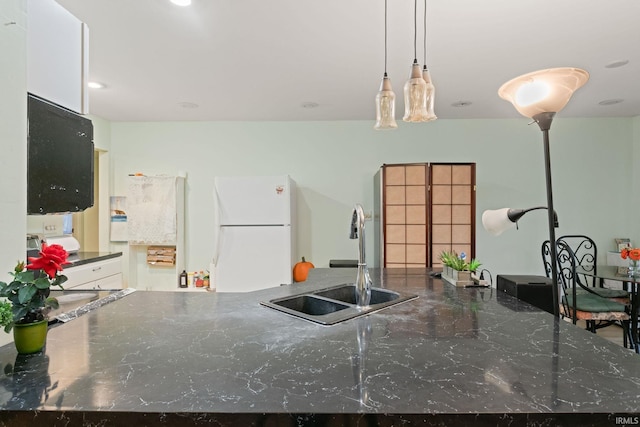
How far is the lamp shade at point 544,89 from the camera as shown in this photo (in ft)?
3.93

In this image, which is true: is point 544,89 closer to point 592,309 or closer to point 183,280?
point 592,309

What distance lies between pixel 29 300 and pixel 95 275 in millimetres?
2595

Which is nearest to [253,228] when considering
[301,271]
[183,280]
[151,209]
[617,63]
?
[301,271]

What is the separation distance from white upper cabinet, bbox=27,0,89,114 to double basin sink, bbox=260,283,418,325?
1074mm

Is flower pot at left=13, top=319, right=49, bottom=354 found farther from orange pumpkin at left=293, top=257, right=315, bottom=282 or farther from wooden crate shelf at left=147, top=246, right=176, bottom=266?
wooden crate shelf at left=147, top=246, right=176, bottom=266

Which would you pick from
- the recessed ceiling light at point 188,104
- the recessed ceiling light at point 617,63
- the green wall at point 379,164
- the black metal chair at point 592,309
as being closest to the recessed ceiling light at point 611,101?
the green wall at point 379,164

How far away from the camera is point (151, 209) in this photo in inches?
157

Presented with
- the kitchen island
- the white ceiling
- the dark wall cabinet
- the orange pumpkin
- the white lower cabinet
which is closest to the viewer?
the kitchen island

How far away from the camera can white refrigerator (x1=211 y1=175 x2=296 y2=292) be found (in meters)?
3.46

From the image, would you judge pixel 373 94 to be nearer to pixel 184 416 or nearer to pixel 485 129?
pixel 485 129

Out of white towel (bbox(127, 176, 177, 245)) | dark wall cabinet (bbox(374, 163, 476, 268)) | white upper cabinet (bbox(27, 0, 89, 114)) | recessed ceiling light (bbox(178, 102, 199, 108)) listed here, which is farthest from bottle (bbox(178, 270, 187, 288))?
white upper cabinet (bbox(27, 0, 89, 114))

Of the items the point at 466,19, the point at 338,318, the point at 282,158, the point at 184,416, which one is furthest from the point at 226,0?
the point at 282,158

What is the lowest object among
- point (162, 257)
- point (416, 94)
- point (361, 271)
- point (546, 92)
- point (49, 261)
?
point (162, 257)

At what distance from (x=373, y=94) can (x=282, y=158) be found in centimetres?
147
